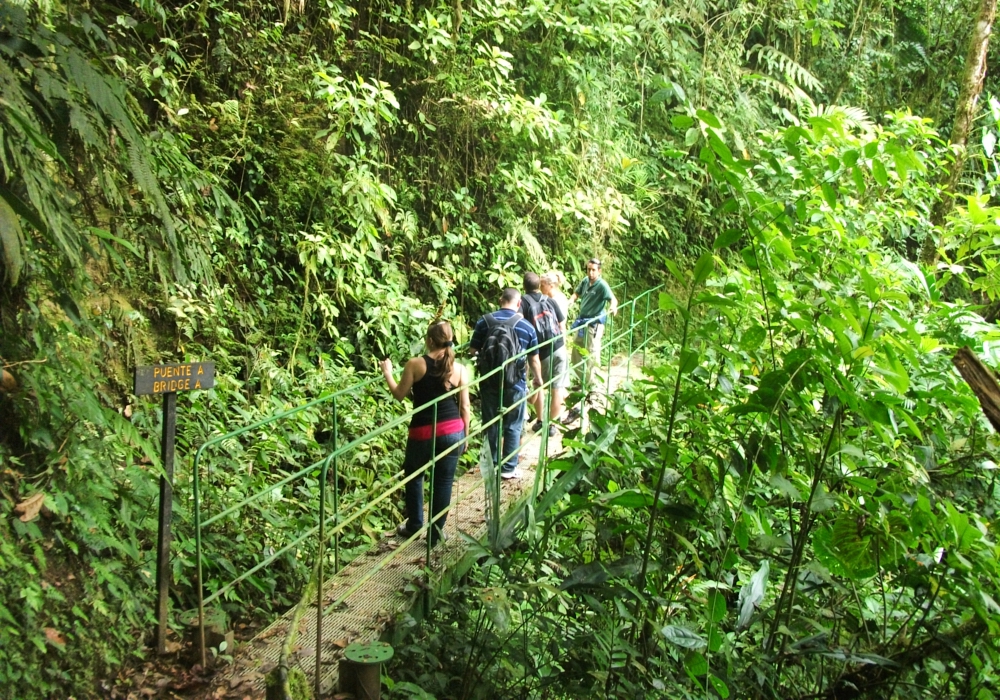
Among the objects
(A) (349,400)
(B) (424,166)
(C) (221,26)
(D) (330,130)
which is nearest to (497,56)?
(B) (424,166)

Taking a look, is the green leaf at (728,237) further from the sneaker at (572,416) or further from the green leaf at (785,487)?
the sneaker at (572,416)

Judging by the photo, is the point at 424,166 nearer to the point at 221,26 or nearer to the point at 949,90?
the point at 221,26

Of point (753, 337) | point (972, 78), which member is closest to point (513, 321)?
point (753, 337)

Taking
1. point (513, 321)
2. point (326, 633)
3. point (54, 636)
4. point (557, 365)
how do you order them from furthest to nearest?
point (557, 365) < point (513, 321) < point (326, 633) < point (54, 636)

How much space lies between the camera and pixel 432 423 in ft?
16.3

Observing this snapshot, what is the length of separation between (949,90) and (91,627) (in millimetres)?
16953

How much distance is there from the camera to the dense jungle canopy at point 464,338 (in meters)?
2.95

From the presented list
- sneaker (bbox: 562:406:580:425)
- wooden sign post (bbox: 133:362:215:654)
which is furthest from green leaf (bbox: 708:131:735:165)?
wooden sign post (bbox: 133:362:215:654)

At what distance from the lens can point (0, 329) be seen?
12.1ft

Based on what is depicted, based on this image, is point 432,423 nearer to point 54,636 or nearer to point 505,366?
point 505,366

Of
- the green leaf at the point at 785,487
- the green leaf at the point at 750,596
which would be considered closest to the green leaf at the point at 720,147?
the green leaf at the point at 785,487

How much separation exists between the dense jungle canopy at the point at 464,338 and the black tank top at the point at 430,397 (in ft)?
3.31

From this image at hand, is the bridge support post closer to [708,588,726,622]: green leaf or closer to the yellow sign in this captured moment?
[708,588,726,622]: green leaf

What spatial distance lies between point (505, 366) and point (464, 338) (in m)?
2.90
